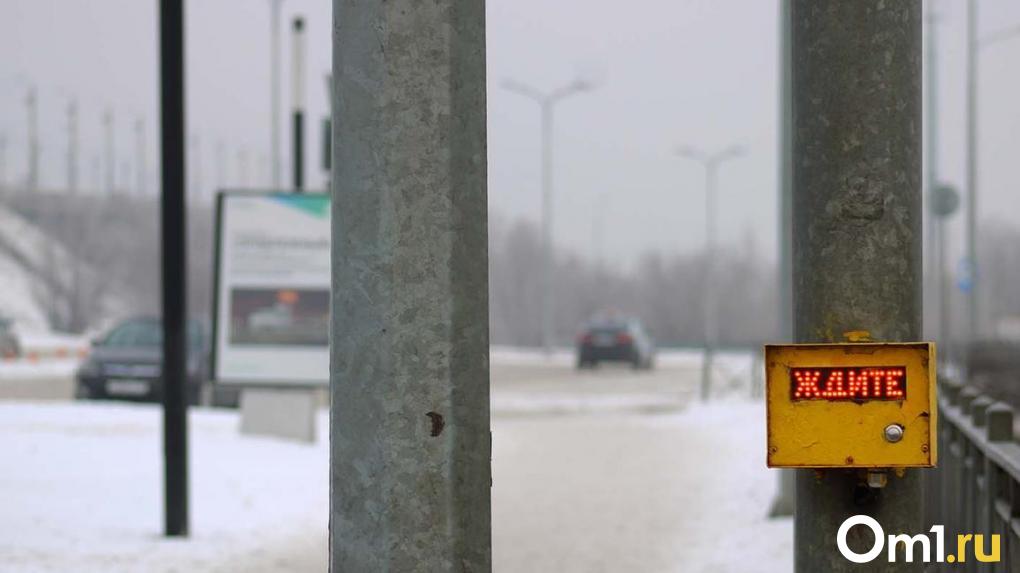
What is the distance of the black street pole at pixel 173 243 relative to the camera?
9586 mm

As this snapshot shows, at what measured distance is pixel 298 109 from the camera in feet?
55.6

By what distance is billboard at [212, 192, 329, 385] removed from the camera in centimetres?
1518

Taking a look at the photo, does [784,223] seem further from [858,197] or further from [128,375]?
[128,375]

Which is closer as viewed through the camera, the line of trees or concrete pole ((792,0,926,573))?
concrete pole ((792,0,926,573))

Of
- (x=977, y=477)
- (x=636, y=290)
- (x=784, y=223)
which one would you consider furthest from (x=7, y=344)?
(x=636, y=290)

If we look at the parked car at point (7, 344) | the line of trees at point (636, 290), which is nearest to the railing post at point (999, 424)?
the parked car at point (7, 344)

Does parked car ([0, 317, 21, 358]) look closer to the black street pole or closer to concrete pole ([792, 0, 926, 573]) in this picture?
the black street pole

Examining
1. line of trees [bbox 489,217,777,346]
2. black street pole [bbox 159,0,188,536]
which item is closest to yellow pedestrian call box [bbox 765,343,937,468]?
black street pole [bbox 159,0,188,536]

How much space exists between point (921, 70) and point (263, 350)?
39.9 ft

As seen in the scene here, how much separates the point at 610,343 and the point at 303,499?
30.5 metres

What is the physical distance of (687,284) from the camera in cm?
11356

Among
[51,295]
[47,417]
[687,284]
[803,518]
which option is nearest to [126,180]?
[51,295]

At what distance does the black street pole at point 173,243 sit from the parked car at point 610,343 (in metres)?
32.8

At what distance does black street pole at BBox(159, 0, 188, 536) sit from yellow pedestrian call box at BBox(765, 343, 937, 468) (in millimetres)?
6580
